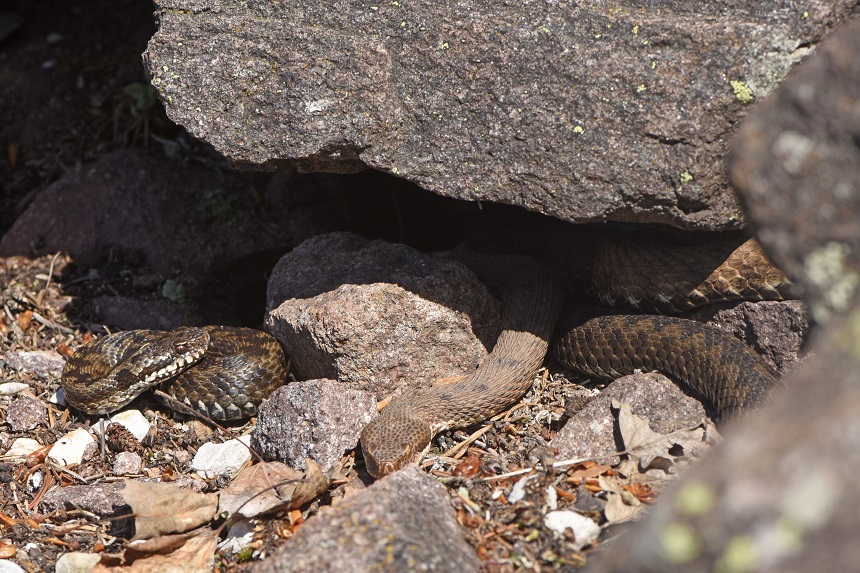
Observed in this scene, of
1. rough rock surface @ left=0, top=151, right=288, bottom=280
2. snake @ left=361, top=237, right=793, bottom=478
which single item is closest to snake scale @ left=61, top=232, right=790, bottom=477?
snake @ left=361, top=237, right=793, bottom=478

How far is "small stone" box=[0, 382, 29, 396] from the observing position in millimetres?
6066

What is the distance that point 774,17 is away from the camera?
13.7ft

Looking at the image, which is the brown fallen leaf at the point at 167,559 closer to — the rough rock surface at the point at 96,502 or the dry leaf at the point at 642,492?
the rough rock surface at the point at 96,502

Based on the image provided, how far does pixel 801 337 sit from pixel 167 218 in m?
5.84

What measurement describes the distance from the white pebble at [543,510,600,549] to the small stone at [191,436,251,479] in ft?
6.96

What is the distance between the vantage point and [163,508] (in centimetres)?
440

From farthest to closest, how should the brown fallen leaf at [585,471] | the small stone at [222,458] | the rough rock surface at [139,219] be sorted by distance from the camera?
1. the rough rock surface at [139,219]
2. the small stone at [222,458]
3. the brown fallen leaf at [585,471]

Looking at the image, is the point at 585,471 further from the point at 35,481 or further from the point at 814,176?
the point at 35,481

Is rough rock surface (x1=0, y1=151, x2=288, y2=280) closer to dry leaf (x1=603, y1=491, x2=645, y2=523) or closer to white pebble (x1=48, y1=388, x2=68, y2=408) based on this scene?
white pebble (x1=48, y1=388, x2=68, y2=408)

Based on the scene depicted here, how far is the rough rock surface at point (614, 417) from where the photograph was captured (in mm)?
4574

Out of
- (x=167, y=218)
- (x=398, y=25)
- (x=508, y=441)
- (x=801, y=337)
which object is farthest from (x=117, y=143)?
(x=801, y=337)

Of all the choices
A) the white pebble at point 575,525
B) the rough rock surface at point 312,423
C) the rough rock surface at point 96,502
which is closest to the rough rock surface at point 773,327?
the white pebble at point 575,525

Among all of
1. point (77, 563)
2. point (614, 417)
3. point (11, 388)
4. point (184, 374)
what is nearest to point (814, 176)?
point (614, 417)

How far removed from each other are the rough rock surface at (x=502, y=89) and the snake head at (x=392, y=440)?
1468mm
